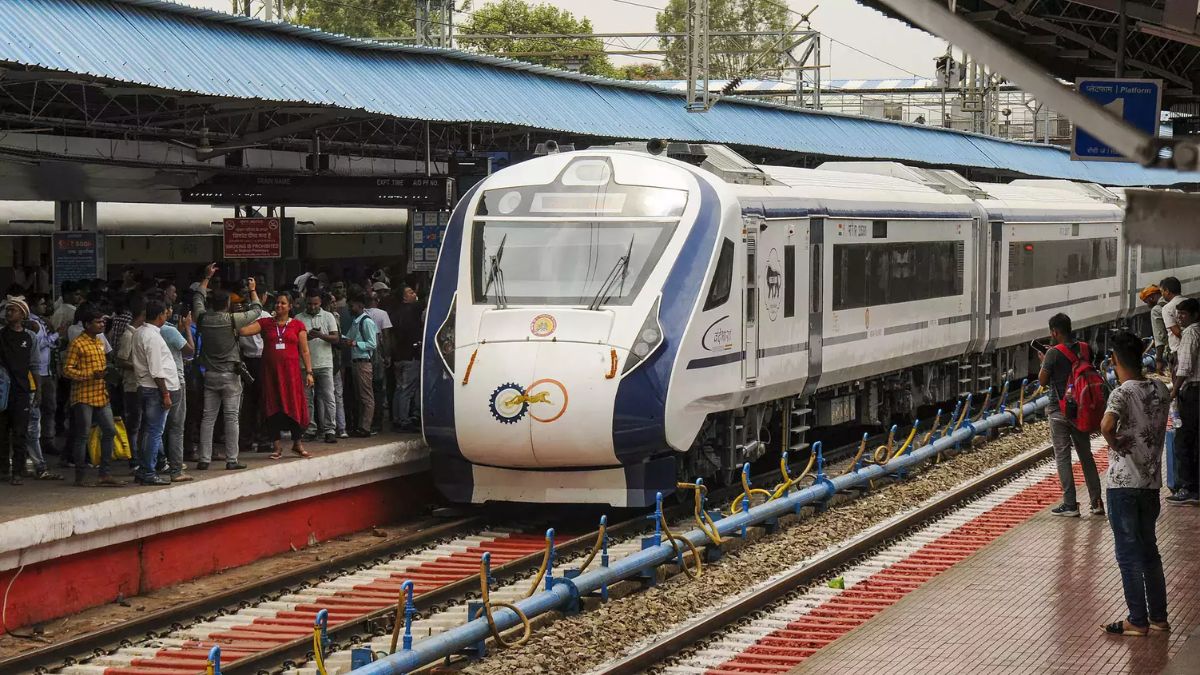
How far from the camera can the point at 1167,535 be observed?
1398 cm

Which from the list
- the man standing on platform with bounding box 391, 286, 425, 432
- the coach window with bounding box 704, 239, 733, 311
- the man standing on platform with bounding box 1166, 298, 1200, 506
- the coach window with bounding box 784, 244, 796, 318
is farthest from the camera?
the man standing on platform with bounding box 391, 286, 425, 432

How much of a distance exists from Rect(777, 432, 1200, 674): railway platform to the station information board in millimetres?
8855

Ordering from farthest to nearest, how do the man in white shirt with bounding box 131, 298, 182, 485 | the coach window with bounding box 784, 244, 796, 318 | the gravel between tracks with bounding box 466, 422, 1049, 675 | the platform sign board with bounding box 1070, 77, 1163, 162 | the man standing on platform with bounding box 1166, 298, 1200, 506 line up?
the coach window with bounding box 784, 244, 796, 318 → the platform sign board with bounding box 1070, 77, 1163, 162 → the man standing on platform with bounding box 1166, 298, 1200, 506 → the man in white shirt with bounding box 131, 298, 182, 485 → the gravel between tracks with bounding box 466, 422, 1049, 675

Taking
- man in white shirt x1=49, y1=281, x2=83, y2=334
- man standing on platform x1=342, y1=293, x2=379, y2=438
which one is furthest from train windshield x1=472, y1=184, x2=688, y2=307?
man in white shirt x1=49, y1=281, x2=83, y2=334

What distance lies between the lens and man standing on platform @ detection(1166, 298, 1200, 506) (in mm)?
14766

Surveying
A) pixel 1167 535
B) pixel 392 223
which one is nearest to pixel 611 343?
pixel 1167 535

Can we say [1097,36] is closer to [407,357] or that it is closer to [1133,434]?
[407,357]

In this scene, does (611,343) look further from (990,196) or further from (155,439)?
(990,196)

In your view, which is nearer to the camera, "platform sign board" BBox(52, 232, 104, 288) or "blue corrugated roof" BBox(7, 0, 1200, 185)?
"blue corrugated roof" BBox(7, 0, 1200, 185)

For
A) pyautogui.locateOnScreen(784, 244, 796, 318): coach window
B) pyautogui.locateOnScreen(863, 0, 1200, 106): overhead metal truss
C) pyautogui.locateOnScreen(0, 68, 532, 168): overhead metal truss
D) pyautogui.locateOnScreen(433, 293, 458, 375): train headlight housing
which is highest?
pyautogui.locateOnScreen(863, 0, 1200, 106): overhead metal truss

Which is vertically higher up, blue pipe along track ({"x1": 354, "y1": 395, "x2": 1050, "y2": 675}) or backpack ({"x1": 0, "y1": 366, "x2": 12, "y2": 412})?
backpack ({"x1": 0, "y1": 366, "x2": 12, "y2": 412})

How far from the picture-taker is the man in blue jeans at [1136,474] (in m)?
10.1

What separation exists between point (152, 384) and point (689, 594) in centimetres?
470

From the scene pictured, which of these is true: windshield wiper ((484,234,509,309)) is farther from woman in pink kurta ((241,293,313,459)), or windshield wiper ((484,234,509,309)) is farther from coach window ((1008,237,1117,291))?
coach window ((1008,237,1117,291))
